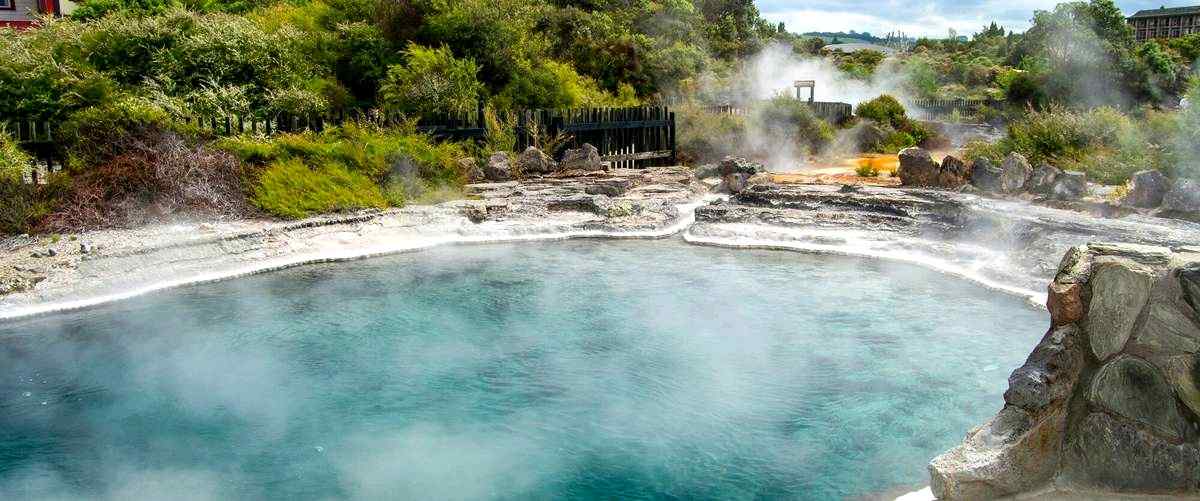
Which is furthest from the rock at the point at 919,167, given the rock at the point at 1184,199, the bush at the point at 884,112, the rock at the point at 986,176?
the bush at the point at 884,112

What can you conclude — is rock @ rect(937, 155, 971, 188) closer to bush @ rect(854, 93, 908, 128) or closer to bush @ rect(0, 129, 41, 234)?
bush @ rect(854, 93, 908, 128)

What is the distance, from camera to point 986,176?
12.7 m

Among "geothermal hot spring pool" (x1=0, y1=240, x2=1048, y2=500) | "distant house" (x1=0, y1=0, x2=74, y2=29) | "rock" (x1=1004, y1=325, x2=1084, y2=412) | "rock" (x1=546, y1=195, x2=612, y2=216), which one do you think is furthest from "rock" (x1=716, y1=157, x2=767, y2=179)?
"distant house" (x1=0, y1=0, x2=74, y2=29)

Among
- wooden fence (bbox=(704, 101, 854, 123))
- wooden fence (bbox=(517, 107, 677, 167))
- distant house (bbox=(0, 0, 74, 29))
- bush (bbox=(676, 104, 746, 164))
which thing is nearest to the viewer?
wooden fence (bbox=(517, 107, 677, 167))

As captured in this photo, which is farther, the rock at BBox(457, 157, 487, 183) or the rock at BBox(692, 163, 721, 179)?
the rock at BBox(692, 163, 721, 179)

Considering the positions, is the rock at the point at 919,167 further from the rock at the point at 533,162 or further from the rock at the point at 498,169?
the rock at the point at 498,169

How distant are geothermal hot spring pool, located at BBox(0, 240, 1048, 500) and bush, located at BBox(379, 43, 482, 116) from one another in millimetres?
5775

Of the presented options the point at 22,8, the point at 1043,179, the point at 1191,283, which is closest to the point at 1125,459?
the point at 1191,283

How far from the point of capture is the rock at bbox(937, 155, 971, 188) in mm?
13297

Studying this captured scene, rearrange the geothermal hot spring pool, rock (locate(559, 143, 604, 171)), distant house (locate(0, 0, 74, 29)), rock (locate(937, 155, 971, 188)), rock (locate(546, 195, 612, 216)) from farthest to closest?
distant house (locate(0, 0, 74, 29)) < rock (locate(559, 143, 604, 171)) < rock (locate(937, 155, 971, 188)) < rock (locate(546, 195, 612, 216)) < the geothermal hot spring pool

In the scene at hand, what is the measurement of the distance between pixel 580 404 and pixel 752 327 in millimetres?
2379

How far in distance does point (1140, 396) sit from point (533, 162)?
11.8m

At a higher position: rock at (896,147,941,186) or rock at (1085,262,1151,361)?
rock at (896,147,941,186)

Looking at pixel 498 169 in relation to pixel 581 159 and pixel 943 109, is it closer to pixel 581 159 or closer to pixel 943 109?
pixel 581 159
